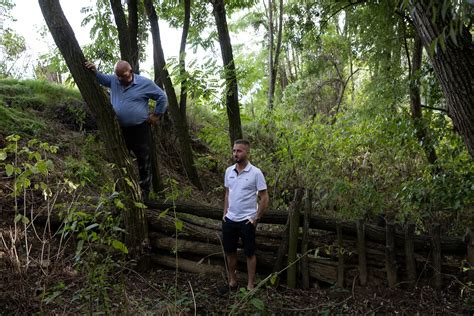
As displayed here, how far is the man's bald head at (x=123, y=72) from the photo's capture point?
17.3 ft

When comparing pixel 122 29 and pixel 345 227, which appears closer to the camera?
pixel 345 227

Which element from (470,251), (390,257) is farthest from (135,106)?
(470,251)

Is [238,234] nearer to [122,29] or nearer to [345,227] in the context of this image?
[345,227]

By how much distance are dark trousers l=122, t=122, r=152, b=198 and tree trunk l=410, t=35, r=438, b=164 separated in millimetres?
3739

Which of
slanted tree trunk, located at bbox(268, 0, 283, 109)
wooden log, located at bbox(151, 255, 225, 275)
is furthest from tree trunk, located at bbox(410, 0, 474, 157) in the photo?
slanted tree trunk, located at bbox(268, 0, 283, 109)

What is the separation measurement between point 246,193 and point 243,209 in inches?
7.3

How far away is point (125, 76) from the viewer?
212 inches

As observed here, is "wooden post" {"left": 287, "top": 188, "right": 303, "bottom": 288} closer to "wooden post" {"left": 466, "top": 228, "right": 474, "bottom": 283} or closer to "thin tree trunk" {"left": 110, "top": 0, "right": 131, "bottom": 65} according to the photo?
"wooden post" {"left": 466, "top": 228, "right": 474, "bottom": 283}

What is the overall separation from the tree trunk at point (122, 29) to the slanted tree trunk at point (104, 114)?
180 centimetres

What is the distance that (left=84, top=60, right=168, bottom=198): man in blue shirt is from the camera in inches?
213

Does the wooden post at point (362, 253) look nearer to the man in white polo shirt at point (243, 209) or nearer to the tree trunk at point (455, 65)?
the man in white polo shirt at point (243, 209)

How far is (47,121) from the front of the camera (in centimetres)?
818

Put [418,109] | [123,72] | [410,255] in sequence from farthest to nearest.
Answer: [418,109] → [123,72] → [410,255]

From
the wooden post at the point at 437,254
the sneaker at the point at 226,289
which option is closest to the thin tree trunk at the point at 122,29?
the sneaker at the point at 226,289
